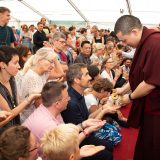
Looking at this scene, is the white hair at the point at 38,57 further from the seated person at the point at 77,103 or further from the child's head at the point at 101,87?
the child's head at the point at 101,87

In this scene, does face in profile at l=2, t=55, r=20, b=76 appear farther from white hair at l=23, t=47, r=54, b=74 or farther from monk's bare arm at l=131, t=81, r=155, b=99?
monk's bare arm at l=131, t=81, r=155, b=99

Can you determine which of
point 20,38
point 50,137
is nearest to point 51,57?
point 50,137

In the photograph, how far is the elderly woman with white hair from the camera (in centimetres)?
258

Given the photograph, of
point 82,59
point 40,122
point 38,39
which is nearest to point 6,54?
point 40,122

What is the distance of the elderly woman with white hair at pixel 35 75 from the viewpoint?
2.58 m

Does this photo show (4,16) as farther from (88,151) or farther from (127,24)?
(88,151)

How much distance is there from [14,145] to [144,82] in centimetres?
102

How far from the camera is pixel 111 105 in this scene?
8.56ft

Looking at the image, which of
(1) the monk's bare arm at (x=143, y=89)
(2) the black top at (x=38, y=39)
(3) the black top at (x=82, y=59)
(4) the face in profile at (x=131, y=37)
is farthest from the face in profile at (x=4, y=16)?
(1) the monk's bare arm at (x=143, y=89)

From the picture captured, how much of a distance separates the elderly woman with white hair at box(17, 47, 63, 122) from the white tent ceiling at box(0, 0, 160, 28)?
582cm

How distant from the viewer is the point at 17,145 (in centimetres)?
139

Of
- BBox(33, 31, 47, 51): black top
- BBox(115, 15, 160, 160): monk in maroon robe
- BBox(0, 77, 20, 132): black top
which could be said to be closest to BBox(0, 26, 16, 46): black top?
BBox(33, 31, 47, 51): black top

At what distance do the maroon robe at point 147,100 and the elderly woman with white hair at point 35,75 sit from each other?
853mm

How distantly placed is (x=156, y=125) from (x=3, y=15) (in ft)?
9.10
